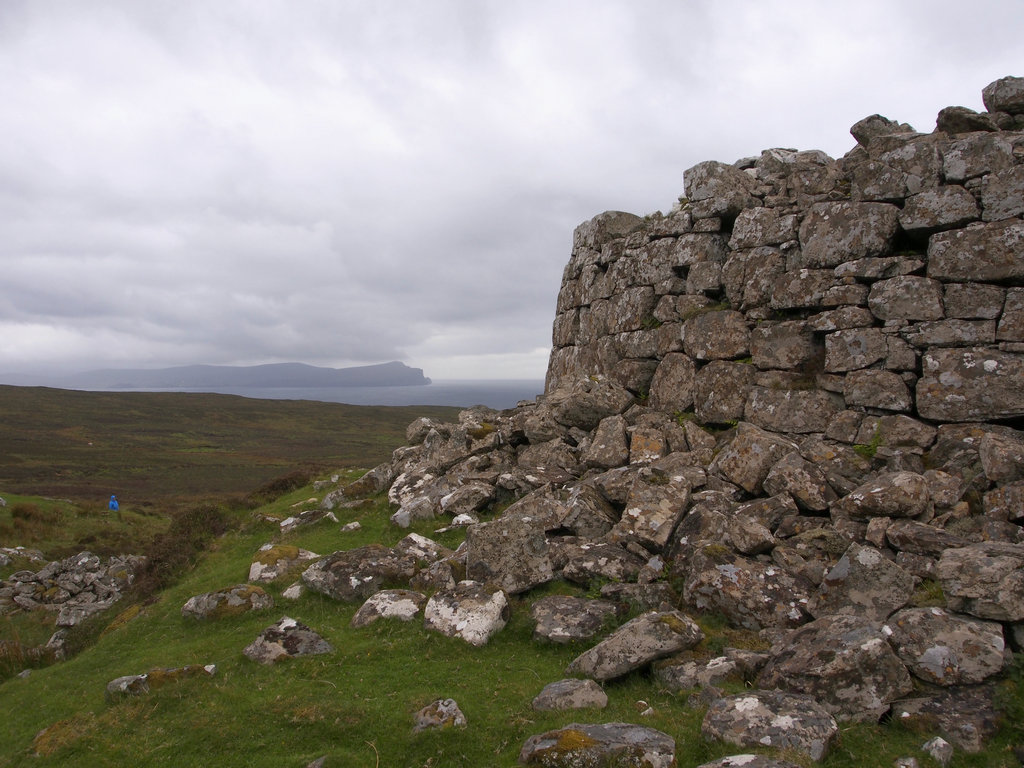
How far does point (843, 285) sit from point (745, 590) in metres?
11.0

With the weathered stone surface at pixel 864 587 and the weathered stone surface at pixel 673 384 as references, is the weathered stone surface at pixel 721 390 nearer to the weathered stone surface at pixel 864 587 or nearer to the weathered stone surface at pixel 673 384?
the weathered stone surface at pixel 673 384

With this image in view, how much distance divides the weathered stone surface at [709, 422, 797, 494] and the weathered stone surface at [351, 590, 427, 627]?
907 cm

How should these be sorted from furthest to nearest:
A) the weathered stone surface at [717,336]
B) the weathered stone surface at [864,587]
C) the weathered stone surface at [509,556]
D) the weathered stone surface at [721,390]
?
the weathered stone surface at [717,336], the weathered stone surface at [721,390], the weathered stone surface at [509,556], the weathered stone surface at [864,587]

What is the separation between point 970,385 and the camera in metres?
16.1

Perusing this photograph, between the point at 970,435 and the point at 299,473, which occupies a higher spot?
the point at 970,435

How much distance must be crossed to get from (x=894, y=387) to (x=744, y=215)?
807 cm

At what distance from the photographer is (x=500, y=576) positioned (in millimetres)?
14312

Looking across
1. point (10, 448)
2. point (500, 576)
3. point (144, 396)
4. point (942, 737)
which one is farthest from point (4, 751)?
point (144, 396)

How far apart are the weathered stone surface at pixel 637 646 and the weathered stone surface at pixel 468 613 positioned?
219 cm

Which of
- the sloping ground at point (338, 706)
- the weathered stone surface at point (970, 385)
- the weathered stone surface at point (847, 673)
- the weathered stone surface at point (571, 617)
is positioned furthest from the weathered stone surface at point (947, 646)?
the weathered stone surface at point (970, 385)

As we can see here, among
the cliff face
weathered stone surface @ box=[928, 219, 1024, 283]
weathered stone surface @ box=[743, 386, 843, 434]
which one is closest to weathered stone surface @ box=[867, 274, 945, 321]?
the cliff face

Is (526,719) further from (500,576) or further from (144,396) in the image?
(144,396)

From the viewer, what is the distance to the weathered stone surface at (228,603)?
621 inches

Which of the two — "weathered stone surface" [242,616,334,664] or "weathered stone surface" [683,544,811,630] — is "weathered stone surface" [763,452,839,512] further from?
"weathered stone surface" [242,616,334,664]
